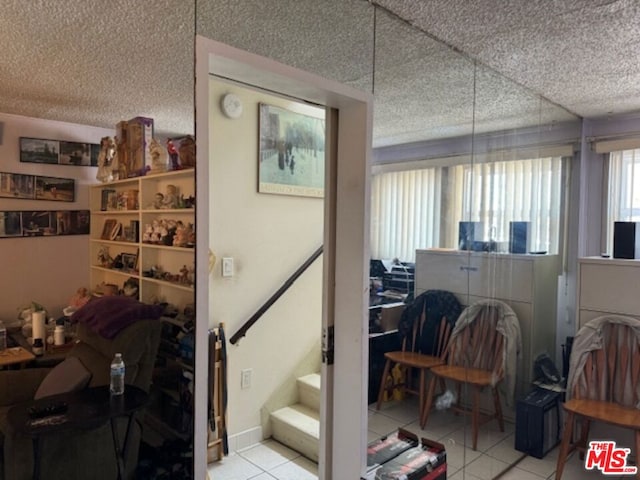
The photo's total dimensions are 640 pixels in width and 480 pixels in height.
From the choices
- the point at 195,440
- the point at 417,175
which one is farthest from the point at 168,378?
the point at 417,175

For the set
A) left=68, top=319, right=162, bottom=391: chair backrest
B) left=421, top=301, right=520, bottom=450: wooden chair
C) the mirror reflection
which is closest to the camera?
left=68, top=319, right=162, bottom=391: chair backrest

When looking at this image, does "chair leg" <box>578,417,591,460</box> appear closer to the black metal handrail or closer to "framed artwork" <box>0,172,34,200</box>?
the black metal handrail

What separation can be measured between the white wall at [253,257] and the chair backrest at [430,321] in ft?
3.60

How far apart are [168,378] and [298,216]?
2059 mm

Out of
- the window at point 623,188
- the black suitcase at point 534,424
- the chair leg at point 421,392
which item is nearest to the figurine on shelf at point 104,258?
the chair leg at point 421,392

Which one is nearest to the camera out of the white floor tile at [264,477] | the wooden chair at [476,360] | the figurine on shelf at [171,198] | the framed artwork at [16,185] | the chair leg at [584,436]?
the framed artwork at [16,185]

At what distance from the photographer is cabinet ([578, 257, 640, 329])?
2820mm

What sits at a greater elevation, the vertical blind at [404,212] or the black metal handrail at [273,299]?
the vertical blind at [404,212]

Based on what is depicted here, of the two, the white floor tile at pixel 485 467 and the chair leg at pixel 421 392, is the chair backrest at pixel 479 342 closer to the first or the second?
the chair leg at pixel 421 392

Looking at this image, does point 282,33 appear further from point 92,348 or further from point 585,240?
point 585,240

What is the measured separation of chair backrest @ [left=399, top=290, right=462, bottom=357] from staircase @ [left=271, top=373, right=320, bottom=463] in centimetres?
88

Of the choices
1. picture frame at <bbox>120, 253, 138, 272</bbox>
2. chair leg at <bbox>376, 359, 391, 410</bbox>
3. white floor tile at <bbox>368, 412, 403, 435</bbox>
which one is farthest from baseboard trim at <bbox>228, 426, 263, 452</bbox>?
picture frame at <bbox>120, 253, 138, 272</bbox>

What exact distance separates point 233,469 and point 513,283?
2088mm

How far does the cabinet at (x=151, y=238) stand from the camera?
4.01ft
